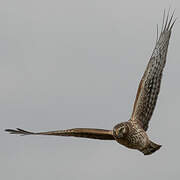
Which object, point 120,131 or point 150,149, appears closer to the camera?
point 120,131

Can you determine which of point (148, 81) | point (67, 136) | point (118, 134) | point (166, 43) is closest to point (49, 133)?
point (67, 136)

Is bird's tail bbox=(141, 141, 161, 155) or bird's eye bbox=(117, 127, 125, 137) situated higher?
bird's eye bbox=(117, 127, 125, 137)

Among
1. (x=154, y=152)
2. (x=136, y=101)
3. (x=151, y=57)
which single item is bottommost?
(x=154, y=152)

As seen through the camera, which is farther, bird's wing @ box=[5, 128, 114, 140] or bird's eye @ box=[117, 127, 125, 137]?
bird's wing @ box=[5, 128, 114, 140]

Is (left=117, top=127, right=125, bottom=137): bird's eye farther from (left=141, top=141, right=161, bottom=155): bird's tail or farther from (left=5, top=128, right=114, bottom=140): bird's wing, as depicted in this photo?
(left=141, top=141, right=161, bottom=155): bird's tail

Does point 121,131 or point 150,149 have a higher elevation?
point 121,131

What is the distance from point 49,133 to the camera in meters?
19.8

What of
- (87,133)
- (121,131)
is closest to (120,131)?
(121,131)

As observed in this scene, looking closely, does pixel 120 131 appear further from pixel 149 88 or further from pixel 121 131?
pixel 149 88

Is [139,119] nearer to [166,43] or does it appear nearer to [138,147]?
[138,147]

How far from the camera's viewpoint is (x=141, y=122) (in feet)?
64.2

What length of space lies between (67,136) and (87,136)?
0.66m

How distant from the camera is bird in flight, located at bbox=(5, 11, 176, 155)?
18.9m

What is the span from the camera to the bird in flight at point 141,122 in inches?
745
